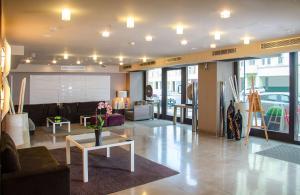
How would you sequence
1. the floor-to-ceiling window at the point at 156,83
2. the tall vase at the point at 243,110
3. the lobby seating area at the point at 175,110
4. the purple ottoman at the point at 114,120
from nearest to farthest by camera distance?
1. the lobby seating area at the point at 175,110
2. the tall vase at the point at 243,110
3. the purple ottoman at the point at 114,120
4. the floor-to-ceiling window at the point at 156,83

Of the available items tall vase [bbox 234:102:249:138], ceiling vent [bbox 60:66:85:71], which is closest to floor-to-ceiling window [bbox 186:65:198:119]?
tall vase [bbox 234:102:249:138]

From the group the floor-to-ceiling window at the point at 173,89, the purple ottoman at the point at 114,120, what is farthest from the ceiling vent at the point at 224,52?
the purple ottoman at the point at 114,120

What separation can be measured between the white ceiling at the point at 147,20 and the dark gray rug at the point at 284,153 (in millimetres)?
2590

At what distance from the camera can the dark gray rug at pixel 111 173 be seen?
12.3 feet

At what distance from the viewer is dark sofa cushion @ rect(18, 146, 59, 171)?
139 inches

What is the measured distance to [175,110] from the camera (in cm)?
966

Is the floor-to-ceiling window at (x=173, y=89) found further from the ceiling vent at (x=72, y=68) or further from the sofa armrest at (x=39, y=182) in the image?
the sofa armrest at (x=39, y=182)

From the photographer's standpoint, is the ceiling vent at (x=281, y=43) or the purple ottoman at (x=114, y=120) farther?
the purple ottoman at (x=114, y=120)

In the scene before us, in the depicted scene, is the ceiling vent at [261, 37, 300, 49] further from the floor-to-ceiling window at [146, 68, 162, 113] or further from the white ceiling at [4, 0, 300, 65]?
the floor-to-ceiling window at [146, 68, 162, 113]

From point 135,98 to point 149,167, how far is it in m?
8.10

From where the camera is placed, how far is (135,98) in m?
12.6

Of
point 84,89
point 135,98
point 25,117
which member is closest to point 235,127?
point 25,117

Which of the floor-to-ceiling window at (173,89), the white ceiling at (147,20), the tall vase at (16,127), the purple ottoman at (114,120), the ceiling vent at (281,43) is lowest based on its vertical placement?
the purple ottoman at (114,120)

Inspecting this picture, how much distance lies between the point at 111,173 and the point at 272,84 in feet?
17.3
